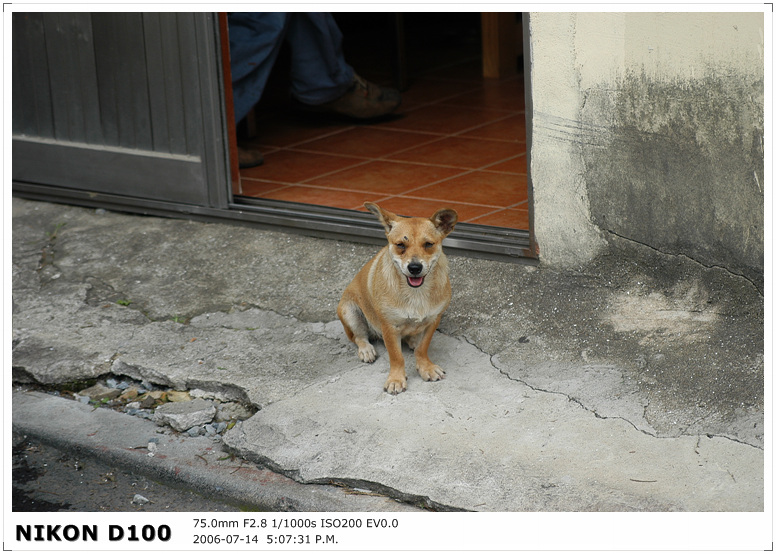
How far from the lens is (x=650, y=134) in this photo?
4688mm

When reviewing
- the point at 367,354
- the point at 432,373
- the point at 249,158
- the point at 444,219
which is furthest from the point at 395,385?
the point at 249,158

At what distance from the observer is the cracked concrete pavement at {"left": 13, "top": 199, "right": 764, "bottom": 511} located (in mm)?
3709

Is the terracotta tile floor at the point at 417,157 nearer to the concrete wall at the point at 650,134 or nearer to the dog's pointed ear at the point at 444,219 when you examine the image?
the concrete wall at the point at 650,134

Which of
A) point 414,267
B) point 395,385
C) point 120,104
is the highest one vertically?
point 120,104

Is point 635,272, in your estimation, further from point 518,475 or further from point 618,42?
point 518,475

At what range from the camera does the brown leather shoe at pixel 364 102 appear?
7895mm

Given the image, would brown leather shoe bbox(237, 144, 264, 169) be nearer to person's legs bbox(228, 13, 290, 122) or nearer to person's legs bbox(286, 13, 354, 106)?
person's legs bbox(228, 13, 290, 122)

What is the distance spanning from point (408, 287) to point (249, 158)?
317 cm

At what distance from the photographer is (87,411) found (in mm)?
4609

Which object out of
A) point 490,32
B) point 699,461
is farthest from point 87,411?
point 490,32

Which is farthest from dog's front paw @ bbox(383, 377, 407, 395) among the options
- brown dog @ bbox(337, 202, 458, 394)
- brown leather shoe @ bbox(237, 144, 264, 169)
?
brown leather shoe @ bbox(237, 144, 264, 169)

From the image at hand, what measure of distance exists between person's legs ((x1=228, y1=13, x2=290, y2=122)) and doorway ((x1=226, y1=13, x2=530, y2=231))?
0.54m

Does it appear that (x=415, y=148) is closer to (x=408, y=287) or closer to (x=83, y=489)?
(x=408, y=287)

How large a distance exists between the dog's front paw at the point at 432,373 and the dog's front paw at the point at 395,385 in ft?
0.36
